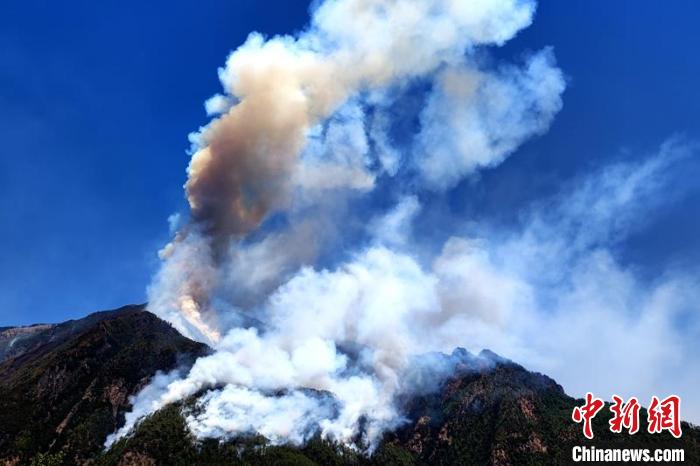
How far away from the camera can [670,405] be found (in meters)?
142

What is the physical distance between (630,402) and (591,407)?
1421cm

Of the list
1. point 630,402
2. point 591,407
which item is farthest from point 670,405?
point 591,407

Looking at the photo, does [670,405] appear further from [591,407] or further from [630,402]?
[591,407]

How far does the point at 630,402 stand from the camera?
466ft

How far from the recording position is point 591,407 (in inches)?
5335

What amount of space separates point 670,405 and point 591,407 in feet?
78.3

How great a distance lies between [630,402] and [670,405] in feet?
33.7
